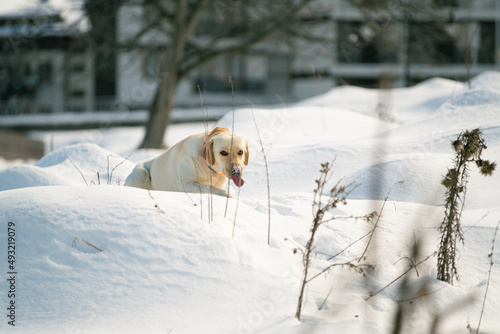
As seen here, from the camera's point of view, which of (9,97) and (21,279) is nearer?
(21,279)

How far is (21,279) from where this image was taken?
7.93 ft

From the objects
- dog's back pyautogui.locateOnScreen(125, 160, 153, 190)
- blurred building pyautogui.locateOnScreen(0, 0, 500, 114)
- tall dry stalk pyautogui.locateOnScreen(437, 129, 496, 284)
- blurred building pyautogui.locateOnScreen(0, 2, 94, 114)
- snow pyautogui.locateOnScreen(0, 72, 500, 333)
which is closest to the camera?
snow pyautogui.locateOnScreen(0, 72, 500, 333)

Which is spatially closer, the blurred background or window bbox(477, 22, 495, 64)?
the blurred background

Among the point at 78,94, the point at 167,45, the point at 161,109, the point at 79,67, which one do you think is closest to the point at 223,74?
the point at 167,45

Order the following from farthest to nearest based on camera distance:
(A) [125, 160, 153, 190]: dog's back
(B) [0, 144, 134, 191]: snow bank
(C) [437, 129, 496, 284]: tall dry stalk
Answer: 1. (B) [0, 144, 134, 191]: snow bank
2. (A) [125, 160, 153, 190]: dog's back
3. (C) [437, 129, 496, 284]: tall dry stalk

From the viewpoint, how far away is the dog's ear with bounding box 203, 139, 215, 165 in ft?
11.9

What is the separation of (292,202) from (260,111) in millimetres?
4373

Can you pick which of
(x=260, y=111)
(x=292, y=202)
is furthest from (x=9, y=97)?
(x=292, y=202)

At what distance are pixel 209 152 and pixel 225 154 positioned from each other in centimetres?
12

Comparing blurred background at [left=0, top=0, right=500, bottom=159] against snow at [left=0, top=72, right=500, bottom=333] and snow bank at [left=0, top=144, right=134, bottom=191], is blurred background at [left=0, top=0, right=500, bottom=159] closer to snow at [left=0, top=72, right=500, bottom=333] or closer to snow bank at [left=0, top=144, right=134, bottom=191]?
snow bank at [left=0, top=144, right=134, bottom=191]

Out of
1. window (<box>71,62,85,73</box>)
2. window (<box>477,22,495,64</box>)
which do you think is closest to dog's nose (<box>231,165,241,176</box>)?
window (<box>71,62,85,73</box>)

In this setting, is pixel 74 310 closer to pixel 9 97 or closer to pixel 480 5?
pixel 9 97

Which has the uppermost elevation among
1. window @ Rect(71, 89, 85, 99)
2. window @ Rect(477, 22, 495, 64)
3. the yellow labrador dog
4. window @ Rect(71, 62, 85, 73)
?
window @ Rect(477, 22, 495, 64)

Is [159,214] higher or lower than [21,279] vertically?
higher
